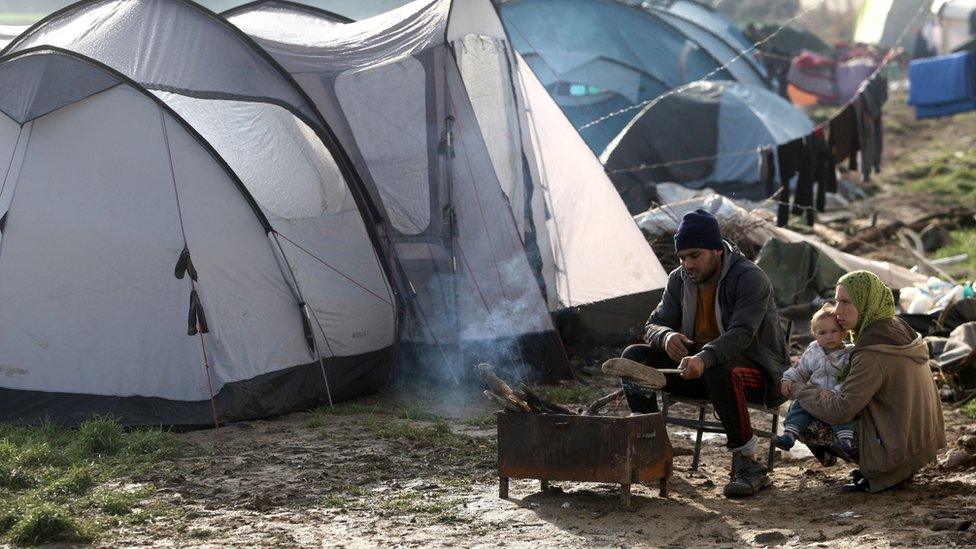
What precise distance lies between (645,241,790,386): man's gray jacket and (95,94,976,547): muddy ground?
606 mm

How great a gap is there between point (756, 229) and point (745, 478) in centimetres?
550

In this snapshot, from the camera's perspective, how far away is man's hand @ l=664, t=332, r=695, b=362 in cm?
552

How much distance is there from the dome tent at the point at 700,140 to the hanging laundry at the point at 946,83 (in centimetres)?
201

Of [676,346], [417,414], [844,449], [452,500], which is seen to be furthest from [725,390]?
[417,414]

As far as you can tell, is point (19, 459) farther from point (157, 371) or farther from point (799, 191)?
point (799, 191)

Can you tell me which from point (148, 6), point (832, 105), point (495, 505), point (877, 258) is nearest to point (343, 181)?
point (148, 6)

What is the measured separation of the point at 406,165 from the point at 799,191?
6.01 m

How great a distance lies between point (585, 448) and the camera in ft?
16.8

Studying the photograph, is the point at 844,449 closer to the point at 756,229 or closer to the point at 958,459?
the point at 958,459

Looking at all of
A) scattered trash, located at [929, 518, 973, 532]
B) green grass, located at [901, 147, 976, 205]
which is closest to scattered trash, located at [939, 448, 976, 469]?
scattered trash, located at [929, 518, 973, 532]

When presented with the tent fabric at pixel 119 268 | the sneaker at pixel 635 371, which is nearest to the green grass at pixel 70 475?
the tent fabric at pixel 119 268

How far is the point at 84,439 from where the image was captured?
6266mm

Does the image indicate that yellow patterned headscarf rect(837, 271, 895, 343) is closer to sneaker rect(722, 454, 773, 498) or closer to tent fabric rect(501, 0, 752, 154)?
sneaker rect(722, 454, 773, 498)

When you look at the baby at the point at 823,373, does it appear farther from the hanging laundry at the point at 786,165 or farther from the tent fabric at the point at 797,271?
the hanging laundry at the point at 786,165
